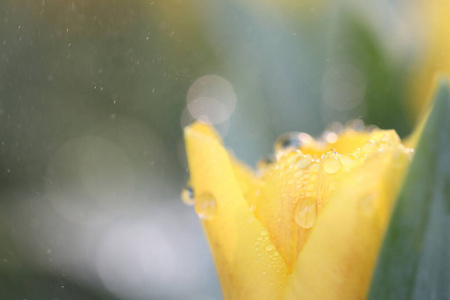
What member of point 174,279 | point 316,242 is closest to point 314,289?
point 316,242

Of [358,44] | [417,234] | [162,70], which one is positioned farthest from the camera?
[162,70]

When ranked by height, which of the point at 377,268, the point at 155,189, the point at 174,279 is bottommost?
the point at 377,268

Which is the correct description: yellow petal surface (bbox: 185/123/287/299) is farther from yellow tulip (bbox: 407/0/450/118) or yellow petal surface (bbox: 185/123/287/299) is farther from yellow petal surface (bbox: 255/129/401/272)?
yellow tulip (bbox: 407/0/450/118)

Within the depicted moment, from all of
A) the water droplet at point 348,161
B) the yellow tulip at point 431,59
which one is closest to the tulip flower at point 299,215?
the water droplet at point 348,161

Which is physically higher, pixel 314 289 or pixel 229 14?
pixel 229 14

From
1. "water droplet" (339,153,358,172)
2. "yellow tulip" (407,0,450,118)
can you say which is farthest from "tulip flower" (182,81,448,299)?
"yellow tulip" (407,0,450,118)

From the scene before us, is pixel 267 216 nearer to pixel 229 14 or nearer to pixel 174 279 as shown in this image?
pixel 174 279
